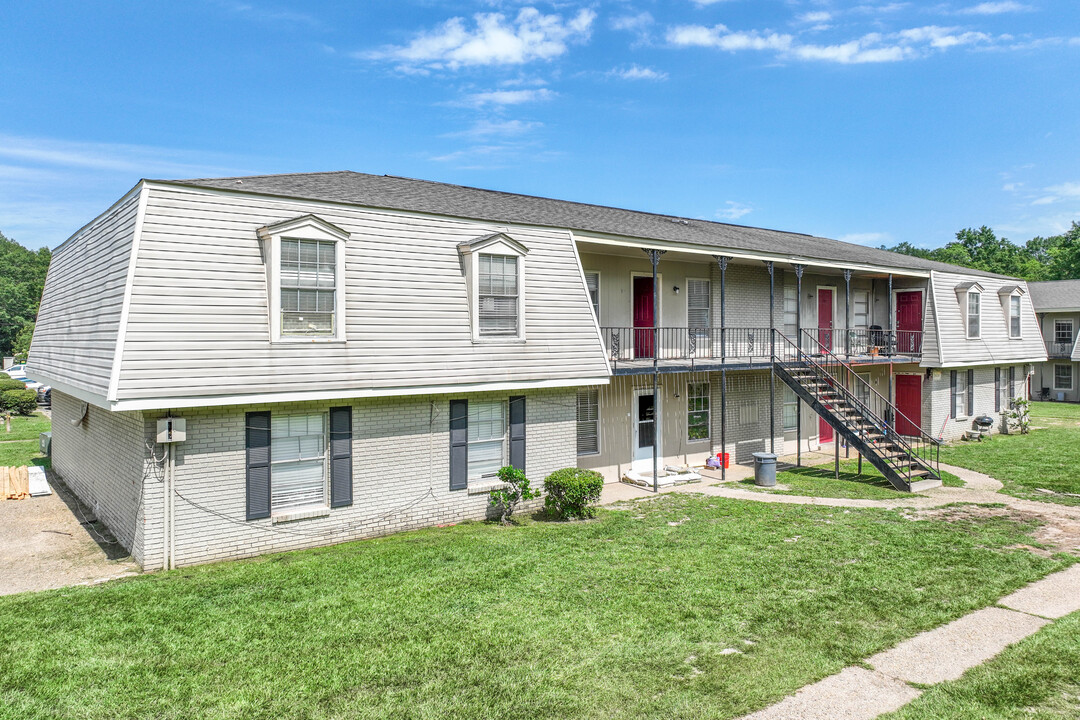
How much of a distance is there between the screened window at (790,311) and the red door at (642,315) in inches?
235

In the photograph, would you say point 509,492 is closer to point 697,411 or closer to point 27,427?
point 697,411

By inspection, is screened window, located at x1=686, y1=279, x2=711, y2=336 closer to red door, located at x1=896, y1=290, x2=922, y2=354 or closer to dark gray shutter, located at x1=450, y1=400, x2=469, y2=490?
red door, located at x1=896, y1=290, x2=922, y2=354

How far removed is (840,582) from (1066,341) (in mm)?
38329

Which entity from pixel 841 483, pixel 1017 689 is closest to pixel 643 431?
pixel 841 483

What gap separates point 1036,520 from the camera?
1210 cm

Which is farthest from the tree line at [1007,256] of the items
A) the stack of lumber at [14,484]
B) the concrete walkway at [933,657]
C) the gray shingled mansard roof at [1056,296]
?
the stack of lumber at [14,484]

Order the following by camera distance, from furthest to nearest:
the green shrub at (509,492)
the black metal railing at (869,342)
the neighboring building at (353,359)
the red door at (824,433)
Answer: the red door at (824,433) < the black metal railing at (869,342) < the green shrub at (509,492) < the neighboring building at (353,359)

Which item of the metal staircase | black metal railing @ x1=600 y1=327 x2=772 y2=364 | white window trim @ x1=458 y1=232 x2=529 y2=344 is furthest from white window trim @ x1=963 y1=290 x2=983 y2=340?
white window trim @ x1=458 y1=232 x2=529 y2=344

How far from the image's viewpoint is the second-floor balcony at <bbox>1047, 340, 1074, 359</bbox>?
1404 inches

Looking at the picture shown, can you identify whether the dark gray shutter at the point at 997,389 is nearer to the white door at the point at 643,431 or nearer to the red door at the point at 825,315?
the red door at the point at 825,315

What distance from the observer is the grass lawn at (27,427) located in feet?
74.7

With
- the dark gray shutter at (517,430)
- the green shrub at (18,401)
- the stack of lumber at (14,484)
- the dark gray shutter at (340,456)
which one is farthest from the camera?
the green shrub at (18,401)

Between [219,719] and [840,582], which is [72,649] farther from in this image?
[840,582]

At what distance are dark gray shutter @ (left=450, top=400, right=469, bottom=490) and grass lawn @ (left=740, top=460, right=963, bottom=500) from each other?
760 centimetres
